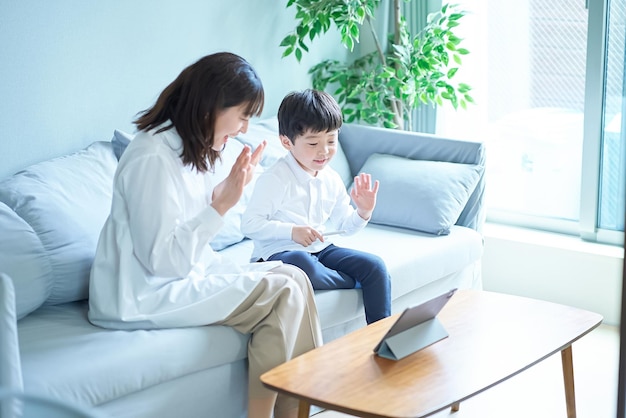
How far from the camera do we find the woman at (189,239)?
7.70 ft

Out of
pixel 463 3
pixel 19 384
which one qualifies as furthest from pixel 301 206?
pixel 463 3

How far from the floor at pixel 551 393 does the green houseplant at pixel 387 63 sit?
1.15 meters

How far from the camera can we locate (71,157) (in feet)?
9.38

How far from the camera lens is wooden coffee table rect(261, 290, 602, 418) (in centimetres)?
203

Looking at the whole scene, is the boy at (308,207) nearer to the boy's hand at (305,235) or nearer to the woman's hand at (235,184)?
the boy's hand at (305,235)

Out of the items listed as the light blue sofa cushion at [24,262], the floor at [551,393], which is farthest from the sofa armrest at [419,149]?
the light blue sofa cushion at [24,262]

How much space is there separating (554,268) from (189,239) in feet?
6.37

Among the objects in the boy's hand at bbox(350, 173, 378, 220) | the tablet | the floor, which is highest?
the boy's hand at bbox(350, 173, 378, 220)

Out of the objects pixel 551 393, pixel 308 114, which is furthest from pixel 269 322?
pixel 551 393

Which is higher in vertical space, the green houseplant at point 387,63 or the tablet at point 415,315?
the green houseplant at point 387,63

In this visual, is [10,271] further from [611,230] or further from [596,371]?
[611,230]

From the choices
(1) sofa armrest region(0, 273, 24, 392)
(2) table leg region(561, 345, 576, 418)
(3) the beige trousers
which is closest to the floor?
(2) table leg region(561, 345, 576, 418)

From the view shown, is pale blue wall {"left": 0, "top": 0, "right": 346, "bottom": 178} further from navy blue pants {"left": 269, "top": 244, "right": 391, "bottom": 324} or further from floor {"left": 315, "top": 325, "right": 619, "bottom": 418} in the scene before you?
floor {"left": 315, "top": 325, "right": 619, "bottom": 418}

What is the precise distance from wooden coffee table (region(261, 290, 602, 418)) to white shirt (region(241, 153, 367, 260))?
46 cm
